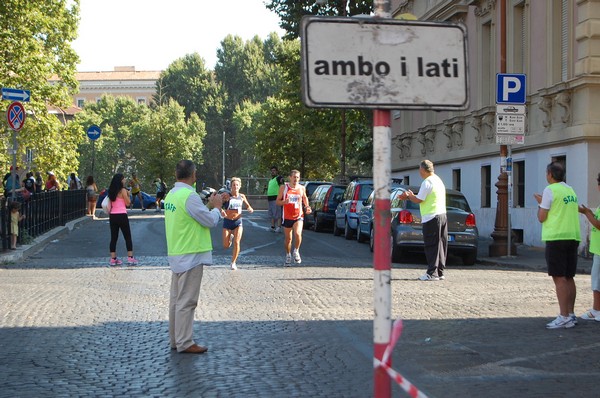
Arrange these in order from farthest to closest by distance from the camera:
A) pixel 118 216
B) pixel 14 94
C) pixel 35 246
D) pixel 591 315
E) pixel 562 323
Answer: pixel 35 246
pixel 14 94
pixel 118 216
pixel 591 315
pixel 562 323

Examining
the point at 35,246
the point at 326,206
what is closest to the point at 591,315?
the point at 35,246

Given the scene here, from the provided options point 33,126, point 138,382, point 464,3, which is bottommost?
point 138,382

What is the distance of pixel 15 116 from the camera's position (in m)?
20.6

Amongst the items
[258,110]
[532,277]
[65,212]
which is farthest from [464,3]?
[258,110]

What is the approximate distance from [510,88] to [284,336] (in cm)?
1120

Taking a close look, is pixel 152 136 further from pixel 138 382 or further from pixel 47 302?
pixel 138 382

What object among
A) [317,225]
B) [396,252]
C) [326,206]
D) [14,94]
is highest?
[14,94]

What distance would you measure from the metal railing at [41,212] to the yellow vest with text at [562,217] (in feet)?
41.3

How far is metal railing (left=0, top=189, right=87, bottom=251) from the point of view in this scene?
19.7m

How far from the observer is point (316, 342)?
30.0 ft

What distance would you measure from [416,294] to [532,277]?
12.5 ft

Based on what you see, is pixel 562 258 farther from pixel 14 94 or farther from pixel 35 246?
pixel 35 246

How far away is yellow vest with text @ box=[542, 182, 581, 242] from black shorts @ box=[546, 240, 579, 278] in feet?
0.22

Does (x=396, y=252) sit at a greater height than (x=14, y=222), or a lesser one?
lesser
